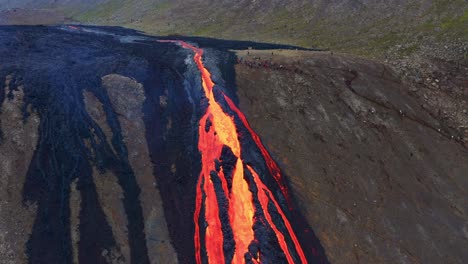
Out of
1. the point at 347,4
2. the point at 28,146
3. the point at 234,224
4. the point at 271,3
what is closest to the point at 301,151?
the point at 234,224

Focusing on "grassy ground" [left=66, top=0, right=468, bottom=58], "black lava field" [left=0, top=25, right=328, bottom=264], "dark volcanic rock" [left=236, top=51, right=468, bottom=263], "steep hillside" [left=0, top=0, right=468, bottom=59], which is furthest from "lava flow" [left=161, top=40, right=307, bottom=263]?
"steep hillside" [left=0, top=0, right=468, bottom=59]

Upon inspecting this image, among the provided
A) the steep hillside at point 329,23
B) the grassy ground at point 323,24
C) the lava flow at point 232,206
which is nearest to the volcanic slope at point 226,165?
the lava flow at point 232,206

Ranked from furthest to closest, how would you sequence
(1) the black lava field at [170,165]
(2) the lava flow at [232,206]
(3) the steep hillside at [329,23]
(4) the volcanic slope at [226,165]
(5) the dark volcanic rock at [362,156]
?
(3) the steep hillside at [329,23] < (5) the dark volcanic rock at [362,156] < (4) the volcanic slope at [226,165] < (1) the black lava field at [170,165] < (2) the lava flow at [232,206]

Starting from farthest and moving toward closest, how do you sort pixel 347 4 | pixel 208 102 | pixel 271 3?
pixel 271 3, pixel 347 4, pixel 208 102

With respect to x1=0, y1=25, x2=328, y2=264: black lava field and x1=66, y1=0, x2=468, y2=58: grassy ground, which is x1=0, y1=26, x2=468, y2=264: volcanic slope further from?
x1=66, y1=0, x2=468, y2=58: grassy ground

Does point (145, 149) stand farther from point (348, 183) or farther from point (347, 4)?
point (347, 4)

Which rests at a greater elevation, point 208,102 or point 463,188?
point 208,102

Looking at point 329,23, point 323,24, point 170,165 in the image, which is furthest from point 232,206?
point 329,23

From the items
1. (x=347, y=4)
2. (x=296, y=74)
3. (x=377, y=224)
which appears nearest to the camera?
(x=377, y=224)

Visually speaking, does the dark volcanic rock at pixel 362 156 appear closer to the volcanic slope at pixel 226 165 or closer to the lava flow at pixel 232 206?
the volcanic slope at pixel 226 165
